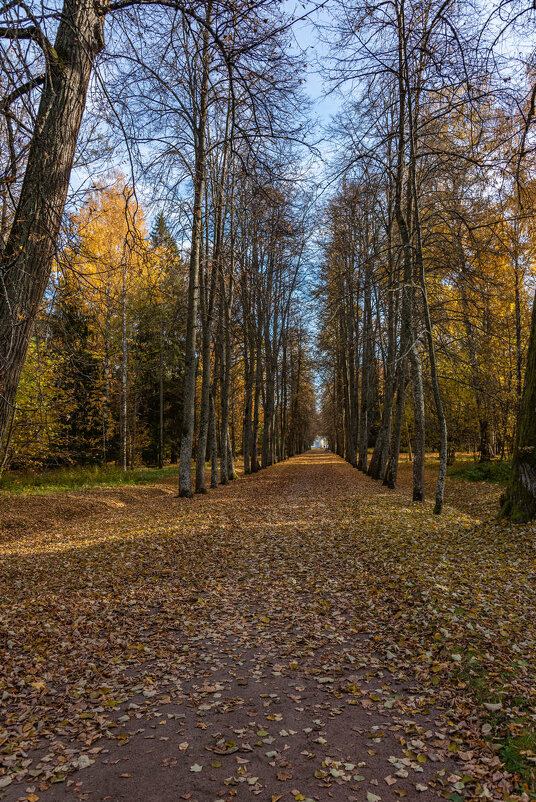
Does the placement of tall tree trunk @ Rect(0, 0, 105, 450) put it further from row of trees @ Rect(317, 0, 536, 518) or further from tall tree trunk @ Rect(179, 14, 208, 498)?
tall tree trunk @ Rect(179, 14, 208, 498)

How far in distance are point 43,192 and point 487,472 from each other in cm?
1775

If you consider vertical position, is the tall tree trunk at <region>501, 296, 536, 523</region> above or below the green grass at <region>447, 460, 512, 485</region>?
above

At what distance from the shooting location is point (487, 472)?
1728cm

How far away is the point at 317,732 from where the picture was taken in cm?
315

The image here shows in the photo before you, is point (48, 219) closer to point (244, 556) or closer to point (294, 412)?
point (244, 556)

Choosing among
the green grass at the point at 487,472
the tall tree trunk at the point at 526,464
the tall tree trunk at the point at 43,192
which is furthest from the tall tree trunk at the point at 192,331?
the green grass at the point at 487,472

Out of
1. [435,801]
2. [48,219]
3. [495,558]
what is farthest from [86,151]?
[495,558]

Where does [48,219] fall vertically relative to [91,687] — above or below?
above

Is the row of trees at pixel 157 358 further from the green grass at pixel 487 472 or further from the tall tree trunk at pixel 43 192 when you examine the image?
the green grass at pixel 487 472

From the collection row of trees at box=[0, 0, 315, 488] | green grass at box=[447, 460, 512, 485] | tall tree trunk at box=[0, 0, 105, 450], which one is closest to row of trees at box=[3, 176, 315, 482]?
row of trees at box=[0, 0, 315, 488]

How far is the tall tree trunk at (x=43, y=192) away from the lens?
349 cm

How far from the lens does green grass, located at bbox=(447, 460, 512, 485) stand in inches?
631

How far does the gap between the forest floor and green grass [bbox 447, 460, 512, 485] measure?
9.36 meters

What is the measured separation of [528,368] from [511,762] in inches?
260
